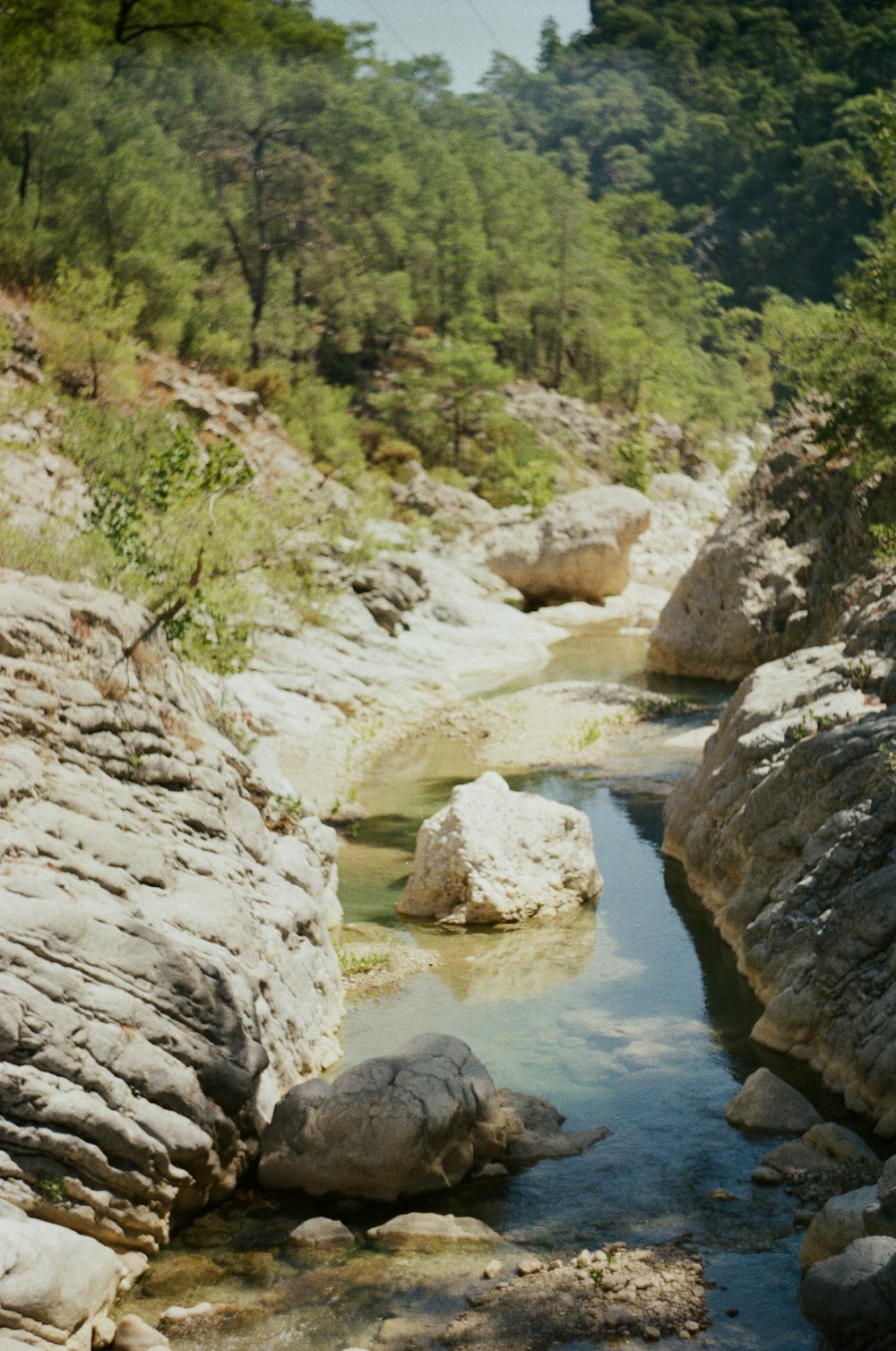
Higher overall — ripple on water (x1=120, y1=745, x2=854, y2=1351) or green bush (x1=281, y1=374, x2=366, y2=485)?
green bush (x1=281, y1=374, x2=366, y2=485)

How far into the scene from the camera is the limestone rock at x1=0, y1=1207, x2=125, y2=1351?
262 inches

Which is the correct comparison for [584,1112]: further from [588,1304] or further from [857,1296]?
[857,1296]

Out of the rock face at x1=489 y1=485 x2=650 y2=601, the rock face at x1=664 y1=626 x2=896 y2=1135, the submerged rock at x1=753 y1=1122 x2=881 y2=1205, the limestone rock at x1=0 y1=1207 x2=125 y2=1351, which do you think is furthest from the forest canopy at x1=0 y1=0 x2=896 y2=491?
the limestone rock at x1=0 y1=1207 x2=125 y2=1351

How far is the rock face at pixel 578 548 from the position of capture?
1427 inches

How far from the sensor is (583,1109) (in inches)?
417

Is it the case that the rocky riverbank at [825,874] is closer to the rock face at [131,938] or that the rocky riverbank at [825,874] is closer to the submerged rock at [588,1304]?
the submerged rock at [588,1304]

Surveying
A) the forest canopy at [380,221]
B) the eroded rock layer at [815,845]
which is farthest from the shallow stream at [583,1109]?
the forest canopy at [380,221]

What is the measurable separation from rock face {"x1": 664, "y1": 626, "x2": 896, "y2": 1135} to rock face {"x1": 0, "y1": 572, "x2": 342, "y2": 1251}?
4.20 metres

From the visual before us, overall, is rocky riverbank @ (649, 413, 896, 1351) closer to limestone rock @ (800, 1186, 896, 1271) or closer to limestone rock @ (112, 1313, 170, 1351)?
limestone rock @ (800, 1186, 896, 1271)

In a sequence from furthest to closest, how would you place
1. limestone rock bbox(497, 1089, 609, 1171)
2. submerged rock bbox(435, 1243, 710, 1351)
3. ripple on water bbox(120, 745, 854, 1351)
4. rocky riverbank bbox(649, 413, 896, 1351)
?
1. limestone rock bbox(497, 1089, 609, 1171)
2. ripple on water bbox(120, 745, 854, 1351)
3. submerged rock bbox(435, 1243, 710, 1351)
4. rocky riverbank bbox(649, 413, 896, 1351)

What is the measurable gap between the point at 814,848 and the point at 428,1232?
5568 mm

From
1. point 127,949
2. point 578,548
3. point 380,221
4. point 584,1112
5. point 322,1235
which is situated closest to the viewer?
point 322,1235

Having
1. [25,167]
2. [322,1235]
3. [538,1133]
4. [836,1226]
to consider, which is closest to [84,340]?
[25,167]

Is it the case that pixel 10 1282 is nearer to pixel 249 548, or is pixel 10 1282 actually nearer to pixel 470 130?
pixel 249 548
